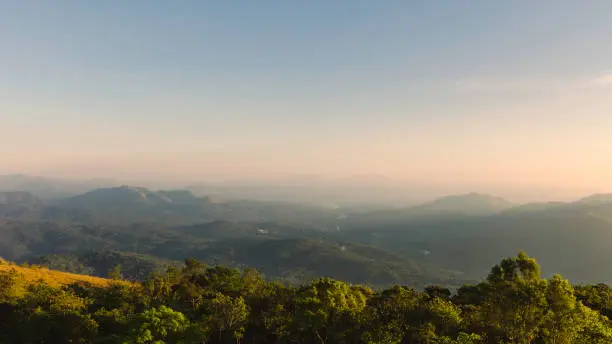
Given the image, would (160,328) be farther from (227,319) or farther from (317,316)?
(317,316)

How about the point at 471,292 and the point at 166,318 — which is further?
the point at 471,292

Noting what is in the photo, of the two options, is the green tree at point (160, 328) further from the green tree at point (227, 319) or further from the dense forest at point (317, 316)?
the green tree at point (227, 319)

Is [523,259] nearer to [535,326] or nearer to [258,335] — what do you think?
[535,326]

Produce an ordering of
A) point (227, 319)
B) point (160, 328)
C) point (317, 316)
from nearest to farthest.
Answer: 1. point (160, 328)
2. point (317, 316)
3. point (227, 319)

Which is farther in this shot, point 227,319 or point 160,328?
point 227,319

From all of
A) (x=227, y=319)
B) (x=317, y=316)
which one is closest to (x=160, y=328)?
(x=227, y=319)

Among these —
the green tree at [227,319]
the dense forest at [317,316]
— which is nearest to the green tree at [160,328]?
the dense forest at [317,316]

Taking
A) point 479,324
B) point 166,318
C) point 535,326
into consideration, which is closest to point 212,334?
point 166,318

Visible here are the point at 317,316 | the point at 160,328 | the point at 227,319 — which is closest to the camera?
the point at 160,328
